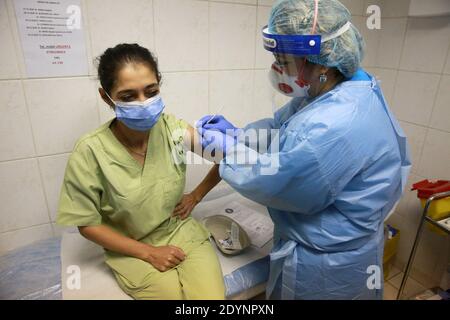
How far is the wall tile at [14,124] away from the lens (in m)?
1.28

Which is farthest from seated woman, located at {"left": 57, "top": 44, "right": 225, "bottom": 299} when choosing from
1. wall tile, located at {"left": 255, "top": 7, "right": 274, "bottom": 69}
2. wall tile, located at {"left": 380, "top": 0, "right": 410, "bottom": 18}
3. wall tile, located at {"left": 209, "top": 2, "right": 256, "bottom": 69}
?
wall tile, located at {"left": 380, "top": 0, "right": 410, "bottom": 18}

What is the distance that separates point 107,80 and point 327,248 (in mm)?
965

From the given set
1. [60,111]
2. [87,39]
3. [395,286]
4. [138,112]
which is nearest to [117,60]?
[138,112]

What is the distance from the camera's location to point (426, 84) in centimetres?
183

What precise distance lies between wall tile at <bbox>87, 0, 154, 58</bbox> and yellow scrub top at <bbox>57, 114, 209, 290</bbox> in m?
0.43

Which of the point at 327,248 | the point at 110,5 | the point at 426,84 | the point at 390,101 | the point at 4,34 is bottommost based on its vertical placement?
the point at 327,248

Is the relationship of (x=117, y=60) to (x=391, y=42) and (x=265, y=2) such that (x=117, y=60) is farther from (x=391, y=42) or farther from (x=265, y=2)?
(x=391, y=42)

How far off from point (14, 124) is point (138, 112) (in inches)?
25.8

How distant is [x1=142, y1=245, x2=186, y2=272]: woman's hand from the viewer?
1.19 m

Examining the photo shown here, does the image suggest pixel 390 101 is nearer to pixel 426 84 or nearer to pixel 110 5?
pixel 426 84

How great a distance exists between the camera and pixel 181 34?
5.07ft

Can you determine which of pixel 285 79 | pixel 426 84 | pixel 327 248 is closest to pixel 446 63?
pixel 426 84

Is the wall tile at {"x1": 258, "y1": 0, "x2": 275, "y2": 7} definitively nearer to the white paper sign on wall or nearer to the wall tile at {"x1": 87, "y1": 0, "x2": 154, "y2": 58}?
the wall tile at {"x1": 87, "y1": 0, "x2": 154, "y2": 58}
